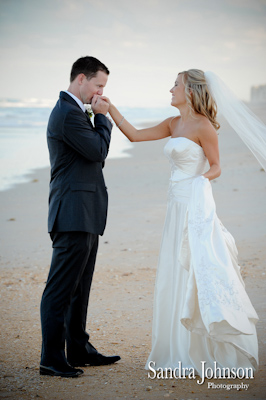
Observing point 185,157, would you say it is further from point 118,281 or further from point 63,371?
point 118,281

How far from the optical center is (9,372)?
3953mm

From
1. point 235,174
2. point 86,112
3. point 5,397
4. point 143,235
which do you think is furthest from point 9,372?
point 235,174

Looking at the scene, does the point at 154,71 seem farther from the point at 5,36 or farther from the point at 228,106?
the point at 228,106

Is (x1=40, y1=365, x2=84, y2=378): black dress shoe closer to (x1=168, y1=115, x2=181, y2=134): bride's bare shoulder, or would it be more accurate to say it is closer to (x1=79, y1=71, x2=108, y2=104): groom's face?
(x1=79, y1=71, x2=108, y2=104): groom's face

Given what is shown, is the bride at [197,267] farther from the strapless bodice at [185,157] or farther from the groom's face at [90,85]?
the groom's face at [90,85]

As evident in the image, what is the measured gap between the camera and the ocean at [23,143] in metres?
14.8

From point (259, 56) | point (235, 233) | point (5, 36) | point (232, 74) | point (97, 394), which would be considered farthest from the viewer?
point (5, 36)

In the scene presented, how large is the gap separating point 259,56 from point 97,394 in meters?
38.1

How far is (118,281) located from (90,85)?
3078 mm

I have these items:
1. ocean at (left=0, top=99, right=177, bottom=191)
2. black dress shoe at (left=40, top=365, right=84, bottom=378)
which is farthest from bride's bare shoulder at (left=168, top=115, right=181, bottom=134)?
ocean at (left=0, top=99, right=177, bottom=191)

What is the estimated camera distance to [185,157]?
4.22 meters

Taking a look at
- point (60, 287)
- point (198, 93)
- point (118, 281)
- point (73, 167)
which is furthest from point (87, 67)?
point (118, 281)

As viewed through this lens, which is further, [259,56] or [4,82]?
[4,82]

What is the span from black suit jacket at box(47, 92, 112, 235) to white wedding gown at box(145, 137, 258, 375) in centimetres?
73
